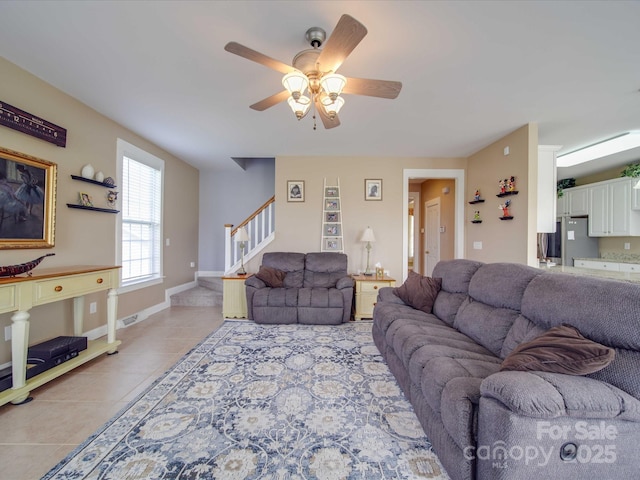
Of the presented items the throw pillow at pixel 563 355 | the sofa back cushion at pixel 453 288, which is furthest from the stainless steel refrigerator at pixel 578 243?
the throw pillow at pixel 563 355

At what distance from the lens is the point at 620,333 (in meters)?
1.19

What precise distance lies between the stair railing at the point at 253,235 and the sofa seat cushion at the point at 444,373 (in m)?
3.70

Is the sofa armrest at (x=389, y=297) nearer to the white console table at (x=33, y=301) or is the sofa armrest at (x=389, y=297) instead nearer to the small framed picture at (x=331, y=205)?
the small framed picture at (x=331, y=205)

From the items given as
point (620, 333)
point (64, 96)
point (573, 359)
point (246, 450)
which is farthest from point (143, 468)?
point (64, 96)

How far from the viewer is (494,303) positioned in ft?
6.68

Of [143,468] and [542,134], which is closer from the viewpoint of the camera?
[143,468]

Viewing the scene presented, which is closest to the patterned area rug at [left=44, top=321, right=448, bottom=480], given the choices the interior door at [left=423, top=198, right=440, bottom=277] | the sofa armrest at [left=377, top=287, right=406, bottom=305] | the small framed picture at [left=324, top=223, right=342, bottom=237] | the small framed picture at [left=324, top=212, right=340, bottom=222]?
the sofa armrest at [left=377, top=287, right=406, bottom=305]

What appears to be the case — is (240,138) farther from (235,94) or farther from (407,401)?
(407,401)

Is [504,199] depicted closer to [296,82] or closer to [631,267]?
[631,267]

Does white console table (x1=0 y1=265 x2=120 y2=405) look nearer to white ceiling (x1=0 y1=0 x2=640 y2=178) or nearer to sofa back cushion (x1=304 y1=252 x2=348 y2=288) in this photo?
white ceiling (x1=0 y1=0 x2=640 y2=178)

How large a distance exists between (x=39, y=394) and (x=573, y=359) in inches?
134

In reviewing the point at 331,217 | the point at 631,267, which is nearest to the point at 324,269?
the point at 331,217

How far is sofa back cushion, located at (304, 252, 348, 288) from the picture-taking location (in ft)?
13.6

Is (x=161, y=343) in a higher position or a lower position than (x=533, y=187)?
lower
